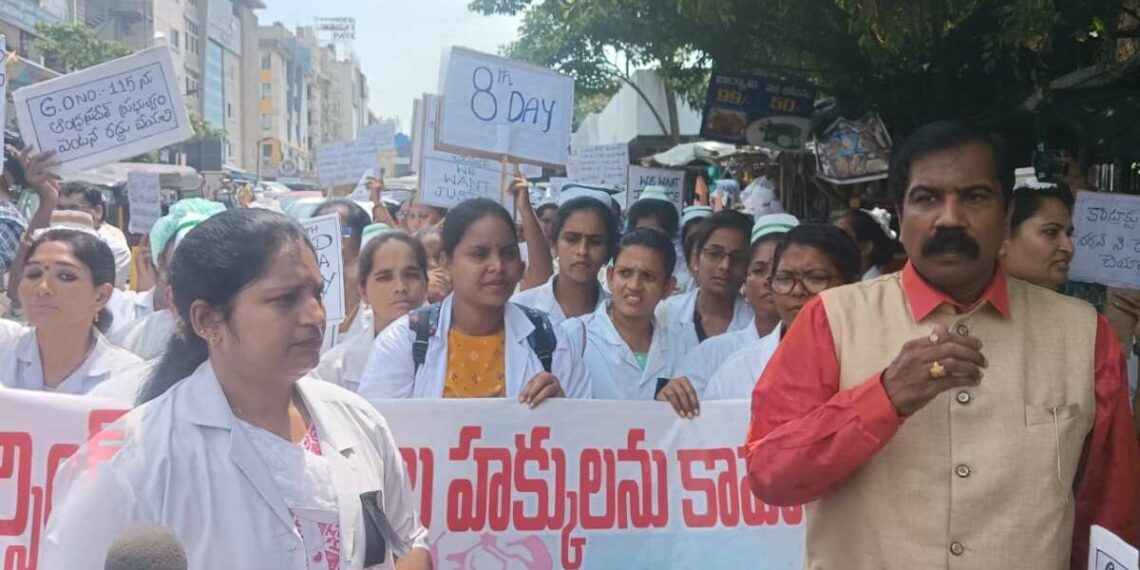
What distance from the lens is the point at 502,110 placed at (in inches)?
218

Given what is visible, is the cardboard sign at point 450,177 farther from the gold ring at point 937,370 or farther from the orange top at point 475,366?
the gold ring at point 937,370

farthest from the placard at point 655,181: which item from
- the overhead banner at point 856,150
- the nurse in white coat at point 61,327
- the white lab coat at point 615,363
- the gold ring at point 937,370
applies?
the gold ring at point 937,370

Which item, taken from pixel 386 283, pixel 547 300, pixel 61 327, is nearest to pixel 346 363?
pixel 386 283

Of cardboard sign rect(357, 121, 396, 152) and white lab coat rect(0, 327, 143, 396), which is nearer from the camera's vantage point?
white lab coat rect(0, 327, 143, 396)

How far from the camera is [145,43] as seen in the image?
5950 centimetres

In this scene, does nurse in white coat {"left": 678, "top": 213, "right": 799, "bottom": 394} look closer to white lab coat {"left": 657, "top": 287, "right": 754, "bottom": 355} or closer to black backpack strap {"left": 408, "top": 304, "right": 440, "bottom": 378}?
white lab coat {"left": 657, "top": 287, "right": 754, "bottom": 355}

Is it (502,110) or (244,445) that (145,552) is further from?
(502,110)

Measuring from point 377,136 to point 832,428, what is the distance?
26.8 ft

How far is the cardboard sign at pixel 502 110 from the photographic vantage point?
546 cm

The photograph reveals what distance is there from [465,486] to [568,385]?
523 mm

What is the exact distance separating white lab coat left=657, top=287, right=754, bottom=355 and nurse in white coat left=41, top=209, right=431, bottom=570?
2.39 meters

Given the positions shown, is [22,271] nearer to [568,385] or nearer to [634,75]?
[568,385]

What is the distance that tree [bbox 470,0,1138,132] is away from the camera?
5383mm

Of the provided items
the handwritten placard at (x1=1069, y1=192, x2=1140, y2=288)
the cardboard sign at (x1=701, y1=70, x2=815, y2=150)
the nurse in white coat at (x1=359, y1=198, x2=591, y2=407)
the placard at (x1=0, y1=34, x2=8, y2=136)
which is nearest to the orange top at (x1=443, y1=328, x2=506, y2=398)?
the nurse in white coat at (x1=359, y1=198, x2=591, y2=407)
